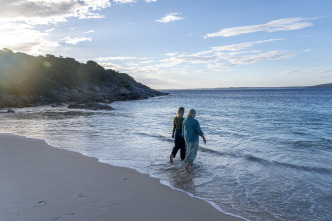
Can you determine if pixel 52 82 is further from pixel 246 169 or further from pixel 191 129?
pixel 246 169

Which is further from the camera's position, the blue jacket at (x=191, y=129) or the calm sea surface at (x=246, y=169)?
the blue jacket at (x=191, y=129)

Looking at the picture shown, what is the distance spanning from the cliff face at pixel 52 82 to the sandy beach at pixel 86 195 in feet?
115

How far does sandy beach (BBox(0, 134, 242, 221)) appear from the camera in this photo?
14.8 ft

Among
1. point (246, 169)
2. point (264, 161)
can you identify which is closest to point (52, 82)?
point (264, 161)

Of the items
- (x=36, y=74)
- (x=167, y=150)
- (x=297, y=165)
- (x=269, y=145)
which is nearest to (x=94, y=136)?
(x=167, y=150)

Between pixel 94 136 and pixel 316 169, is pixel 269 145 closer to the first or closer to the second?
pixel 316 169

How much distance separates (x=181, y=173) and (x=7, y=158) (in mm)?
5678

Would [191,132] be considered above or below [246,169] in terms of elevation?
above

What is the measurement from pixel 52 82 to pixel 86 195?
5343 cm

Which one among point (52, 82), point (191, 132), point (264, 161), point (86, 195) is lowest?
point (264, 161)

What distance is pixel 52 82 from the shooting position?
176ft

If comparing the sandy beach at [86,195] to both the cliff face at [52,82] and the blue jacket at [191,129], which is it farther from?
the cliff face at [52,82]

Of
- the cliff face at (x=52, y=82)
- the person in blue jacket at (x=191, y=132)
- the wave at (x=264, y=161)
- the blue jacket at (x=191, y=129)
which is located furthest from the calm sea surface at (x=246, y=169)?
the cliff face at (x=52, y=82)

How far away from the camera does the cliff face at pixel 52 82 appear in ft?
145
